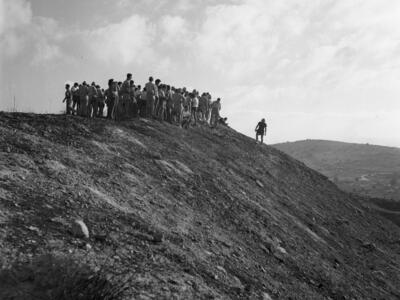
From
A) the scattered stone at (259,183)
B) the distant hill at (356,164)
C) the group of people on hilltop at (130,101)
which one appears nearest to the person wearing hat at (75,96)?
the group of people on hilltop at (130,101)

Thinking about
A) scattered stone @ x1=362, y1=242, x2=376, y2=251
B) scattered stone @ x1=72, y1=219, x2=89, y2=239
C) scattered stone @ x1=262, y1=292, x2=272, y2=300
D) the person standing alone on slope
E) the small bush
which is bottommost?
scattered stone @ x1=362, y1=242, x2=376, y2=251

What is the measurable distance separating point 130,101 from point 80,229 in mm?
10928

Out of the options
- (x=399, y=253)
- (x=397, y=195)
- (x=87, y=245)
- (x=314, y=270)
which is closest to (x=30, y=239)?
(x=87, y=245)

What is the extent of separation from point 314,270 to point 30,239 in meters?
6.87

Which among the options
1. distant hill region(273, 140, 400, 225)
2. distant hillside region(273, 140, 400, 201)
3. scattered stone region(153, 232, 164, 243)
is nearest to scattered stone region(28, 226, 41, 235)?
scattered stone region(153, 232, 164, 243)

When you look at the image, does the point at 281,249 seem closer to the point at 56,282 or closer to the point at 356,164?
the point at 56,282

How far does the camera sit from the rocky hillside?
17.8 ft

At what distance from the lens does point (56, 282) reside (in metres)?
4.33

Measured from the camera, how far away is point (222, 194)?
1159cm

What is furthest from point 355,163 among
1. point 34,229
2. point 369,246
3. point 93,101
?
point 34,229

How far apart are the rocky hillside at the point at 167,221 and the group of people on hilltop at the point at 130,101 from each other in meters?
1.59

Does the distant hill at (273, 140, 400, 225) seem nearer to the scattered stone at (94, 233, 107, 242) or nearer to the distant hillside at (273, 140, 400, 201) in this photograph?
the distant hillside at (273, 140, 400, 201)

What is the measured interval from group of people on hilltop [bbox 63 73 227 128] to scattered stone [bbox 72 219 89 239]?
32.6 feet

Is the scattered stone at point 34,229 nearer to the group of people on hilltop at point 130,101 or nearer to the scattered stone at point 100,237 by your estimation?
the scattered stone at point 100,237
